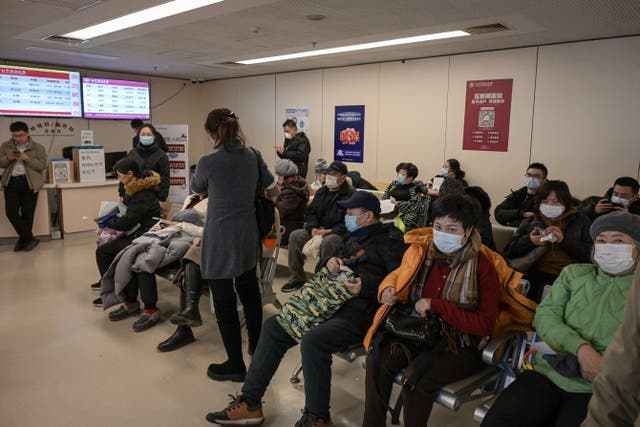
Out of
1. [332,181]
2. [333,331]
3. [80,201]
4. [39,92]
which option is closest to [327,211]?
[332,181]

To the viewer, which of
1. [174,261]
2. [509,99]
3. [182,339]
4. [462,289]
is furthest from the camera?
[509,99]

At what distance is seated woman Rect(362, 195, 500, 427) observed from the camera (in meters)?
2.01

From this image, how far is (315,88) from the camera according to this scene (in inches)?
314

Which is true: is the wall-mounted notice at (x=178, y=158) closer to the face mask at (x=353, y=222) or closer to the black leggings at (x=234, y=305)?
the black leggings at (x=234, y=305)

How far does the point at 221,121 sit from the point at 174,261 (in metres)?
1.61

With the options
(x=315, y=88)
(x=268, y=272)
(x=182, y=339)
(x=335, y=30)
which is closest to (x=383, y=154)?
(x=315, y=88)

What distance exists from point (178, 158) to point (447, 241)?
6348 millimetres

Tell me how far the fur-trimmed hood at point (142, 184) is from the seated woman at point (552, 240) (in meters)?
2.97

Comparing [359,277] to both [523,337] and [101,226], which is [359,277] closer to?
[523,337]

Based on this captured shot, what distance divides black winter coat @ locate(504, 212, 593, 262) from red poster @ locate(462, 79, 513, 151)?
3020 millimetres

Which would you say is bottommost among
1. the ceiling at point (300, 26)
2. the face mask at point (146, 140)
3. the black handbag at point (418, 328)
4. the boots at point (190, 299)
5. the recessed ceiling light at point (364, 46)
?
the boots at point (190, 299)

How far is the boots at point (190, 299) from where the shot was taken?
3.34m

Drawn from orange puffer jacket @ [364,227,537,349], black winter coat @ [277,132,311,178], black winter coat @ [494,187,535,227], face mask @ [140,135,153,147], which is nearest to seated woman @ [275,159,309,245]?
face mask @ [140,135,153,147]

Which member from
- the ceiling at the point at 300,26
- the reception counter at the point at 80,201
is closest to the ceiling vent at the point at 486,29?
the ceiling at the point at 300,26
